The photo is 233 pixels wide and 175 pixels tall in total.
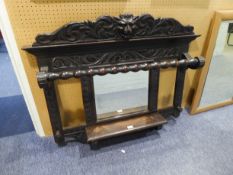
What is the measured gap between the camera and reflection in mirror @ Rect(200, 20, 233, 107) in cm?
161

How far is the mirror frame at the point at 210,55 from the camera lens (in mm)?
1448

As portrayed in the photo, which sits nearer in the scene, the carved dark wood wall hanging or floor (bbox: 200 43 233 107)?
the carved dark wood wall hanging

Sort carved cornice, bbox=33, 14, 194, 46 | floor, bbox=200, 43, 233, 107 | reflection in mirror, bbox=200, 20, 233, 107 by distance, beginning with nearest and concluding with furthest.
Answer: carved cornice, bbox=33, 14, 194, 46, reflection in mirror, bbox=200, 20, 233, 107, floor, bbox=200, 43, 233, 107

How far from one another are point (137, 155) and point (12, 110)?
1.47 meters

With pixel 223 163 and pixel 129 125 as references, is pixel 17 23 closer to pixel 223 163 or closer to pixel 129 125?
pixel 129 125

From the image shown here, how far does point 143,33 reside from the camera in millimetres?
1230

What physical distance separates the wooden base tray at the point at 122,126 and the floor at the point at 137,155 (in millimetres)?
197

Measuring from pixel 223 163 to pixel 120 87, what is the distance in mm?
1011

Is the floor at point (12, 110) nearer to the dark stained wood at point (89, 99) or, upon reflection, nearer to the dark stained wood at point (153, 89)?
the dark stained wood at point (89, 99)

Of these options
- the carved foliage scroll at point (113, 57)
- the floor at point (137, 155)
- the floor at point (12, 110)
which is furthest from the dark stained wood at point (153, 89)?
the floor at point (12, 110)

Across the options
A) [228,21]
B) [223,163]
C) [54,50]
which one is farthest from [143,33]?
[223,163]

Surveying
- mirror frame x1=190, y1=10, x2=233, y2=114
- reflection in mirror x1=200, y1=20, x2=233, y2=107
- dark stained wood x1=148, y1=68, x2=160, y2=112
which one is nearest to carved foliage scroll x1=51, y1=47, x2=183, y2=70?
dark stained wood x1=148, y1=68, x2=160, y2=112

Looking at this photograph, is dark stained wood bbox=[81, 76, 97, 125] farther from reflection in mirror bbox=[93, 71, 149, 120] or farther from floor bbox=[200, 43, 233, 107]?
floor bbox=[200, 43, 233, 107]

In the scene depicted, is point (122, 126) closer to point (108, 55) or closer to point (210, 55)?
point (108, 55)
